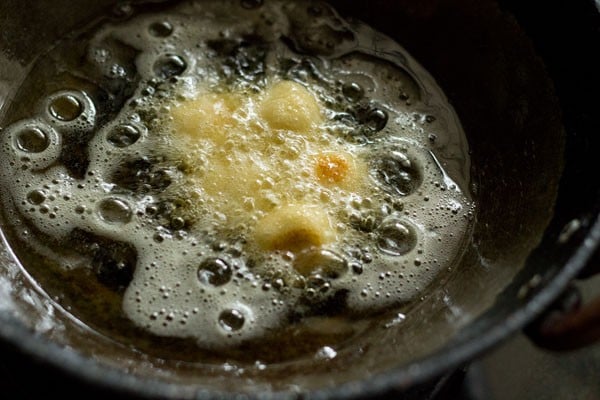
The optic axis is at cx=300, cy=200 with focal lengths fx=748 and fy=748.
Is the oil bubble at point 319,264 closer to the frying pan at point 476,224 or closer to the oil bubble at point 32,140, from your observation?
the frying pan at point 476,224

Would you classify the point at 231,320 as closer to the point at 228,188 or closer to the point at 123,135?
the point at 228,188

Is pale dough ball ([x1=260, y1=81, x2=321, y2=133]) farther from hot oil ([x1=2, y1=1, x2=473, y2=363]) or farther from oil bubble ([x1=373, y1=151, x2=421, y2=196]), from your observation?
oil bubble ([x1=373, y1=151, x2=421, y2=196])

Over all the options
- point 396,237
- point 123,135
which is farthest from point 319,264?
point 123,135

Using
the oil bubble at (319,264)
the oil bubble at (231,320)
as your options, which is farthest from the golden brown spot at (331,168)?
the oil bubble at (231,320)

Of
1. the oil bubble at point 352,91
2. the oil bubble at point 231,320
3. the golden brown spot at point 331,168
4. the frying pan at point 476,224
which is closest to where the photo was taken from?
the frying pan at point 476,224

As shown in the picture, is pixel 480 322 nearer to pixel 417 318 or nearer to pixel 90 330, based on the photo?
pixel 417 318

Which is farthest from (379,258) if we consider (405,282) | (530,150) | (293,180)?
(530,150)
